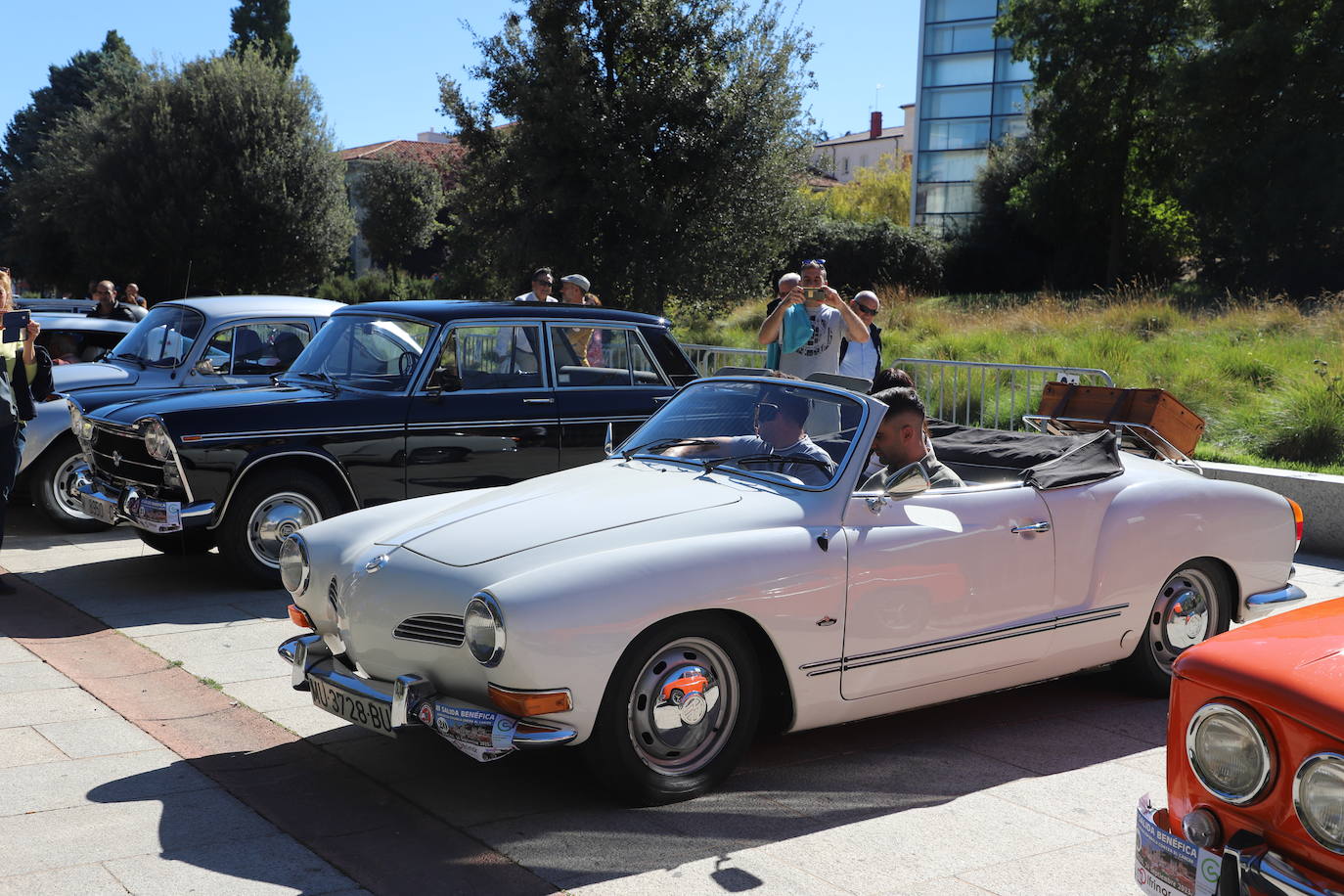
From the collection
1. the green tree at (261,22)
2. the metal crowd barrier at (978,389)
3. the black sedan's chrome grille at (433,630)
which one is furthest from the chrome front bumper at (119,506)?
the green tree at (261,22)

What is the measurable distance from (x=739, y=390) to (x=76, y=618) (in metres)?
4.15

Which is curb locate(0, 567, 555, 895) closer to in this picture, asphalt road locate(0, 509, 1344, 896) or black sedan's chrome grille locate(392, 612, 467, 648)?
asphalt road locate(0, 509, 1344, 896)

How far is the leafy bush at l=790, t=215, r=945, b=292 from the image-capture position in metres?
39.1

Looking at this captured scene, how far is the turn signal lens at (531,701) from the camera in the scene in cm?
386

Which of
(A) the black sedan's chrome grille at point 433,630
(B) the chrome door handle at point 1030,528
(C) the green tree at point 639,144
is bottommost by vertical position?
(A) the black sedan's chrome grille at point 433,630

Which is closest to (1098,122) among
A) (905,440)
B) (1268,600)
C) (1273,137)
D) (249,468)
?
(1273,137)

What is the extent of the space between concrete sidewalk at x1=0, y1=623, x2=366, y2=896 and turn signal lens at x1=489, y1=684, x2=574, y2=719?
70cm

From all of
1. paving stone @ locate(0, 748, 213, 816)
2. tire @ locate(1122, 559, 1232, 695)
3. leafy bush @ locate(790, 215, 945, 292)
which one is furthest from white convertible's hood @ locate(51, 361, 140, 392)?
leafy bush @ locate(790, 215, 945, 292)

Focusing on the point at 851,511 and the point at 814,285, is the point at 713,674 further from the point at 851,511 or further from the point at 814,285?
the point at 814,285

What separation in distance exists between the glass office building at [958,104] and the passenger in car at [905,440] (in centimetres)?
4126

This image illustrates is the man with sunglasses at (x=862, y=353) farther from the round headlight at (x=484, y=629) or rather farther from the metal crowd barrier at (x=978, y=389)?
the round headlight at (x=484, y=629)

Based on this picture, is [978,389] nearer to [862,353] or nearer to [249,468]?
[862,353]

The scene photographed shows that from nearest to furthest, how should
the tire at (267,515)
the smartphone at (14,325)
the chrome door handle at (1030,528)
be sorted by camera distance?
the chrome door handle at (1030,528), the smartphone at (14,325), the tire at (267,515)

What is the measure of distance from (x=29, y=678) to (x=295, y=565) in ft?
6.11
